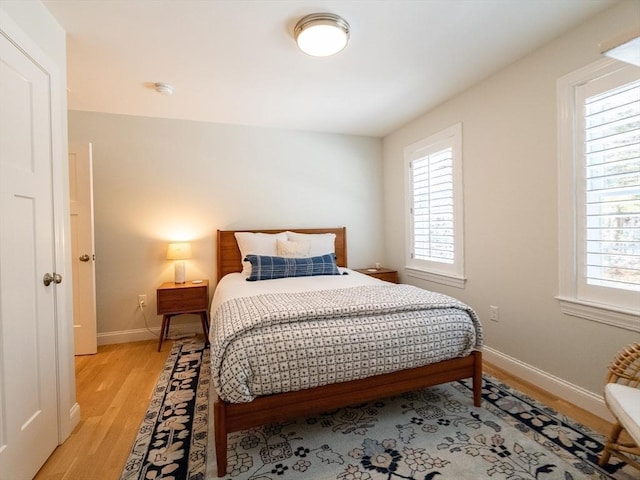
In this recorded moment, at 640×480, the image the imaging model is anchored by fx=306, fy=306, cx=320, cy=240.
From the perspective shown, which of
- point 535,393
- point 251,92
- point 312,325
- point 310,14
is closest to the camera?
point 312,325

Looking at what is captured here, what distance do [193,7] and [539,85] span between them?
234 cm

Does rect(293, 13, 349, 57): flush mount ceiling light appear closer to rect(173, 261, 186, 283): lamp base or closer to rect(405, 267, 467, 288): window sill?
rect(405, 267, 467, 288): window sill

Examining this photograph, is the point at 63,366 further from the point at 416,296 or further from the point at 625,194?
the point at 625,194

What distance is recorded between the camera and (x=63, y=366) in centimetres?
174

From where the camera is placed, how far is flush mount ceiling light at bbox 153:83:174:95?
2.63 metres

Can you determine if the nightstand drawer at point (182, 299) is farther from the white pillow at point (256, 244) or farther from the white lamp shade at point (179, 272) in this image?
the white pillow at point (256, 244)

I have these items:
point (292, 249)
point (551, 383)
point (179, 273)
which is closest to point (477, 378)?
point (551, 383)

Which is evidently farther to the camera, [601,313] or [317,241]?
[317,241]

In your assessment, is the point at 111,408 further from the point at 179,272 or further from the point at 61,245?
the point at 179,272

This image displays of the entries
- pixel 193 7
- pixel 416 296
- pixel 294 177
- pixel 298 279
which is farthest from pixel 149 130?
pixel 416 296

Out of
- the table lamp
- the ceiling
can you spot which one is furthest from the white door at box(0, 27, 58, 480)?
the table lamp

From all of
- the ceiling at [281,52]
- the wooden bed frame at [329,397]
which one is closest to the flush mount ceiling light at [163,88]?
the ceiling at [281,52]

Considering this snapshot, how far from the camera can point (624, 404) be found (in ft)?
→ 4.17

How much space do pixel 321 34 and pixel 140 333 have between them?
3382 millimetres
